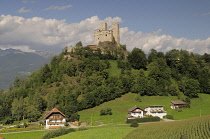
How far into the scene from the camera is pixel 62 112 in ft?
273

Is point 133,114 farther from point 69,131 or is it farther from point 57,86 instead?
point 57,86

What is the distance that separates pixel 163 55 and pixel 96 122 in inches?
2813

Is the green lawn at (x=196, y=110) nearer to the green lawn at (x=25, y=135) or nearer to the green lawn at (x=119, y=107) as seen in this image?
the green lawn at (x=119, y=107)

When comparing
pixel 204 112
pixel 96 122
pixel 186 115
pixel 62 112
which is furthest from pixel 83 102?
pixel 204 112

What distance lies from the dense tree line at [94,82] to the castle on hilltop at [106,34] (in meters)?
10.7

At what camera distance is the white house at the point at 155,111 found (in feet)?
251

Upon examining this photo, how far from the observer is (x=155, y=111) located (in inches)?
3019

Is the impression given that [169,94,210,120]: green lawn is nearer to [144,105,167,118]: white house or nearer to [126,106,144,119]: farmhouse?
[144,105,167,118]: white house

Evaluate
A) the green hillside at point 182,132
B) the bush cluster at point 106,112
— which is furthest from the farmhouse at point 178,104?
the green hillside at point 182,132

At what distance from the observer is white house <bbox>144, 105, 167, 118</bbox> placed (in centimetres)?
Result: 7644

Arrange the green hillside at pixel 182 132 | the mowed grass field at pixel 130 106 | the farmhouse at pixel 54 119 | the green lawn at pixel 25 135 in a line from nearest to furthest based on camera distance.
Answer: the green hillside at pixel 182 132, the green lawn at pixel 25 135, the mowed grass field at pixel 130 106, the farmhouse at pixel 54 119

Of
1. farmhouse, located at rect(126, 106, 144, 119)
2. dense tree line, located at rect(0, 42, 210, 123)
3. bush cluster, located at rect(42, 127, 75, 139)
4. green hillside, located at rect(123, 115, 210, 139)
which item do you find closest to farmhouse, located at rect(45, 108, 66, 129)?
dense tree line, located at rect(0, 42, 210, 123)

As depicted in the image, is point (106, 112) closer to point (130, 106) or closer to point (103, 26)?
point (130, 106)

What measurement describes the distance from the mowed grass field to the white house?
8.34 feet
